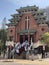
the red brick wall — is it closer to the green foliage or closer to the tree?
the green foliage

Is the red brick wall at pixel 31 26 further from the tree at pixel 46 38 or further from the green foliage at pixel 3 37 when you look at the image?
the tree at pixel 46 38

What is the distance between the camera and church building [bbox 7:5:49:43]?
6269cm

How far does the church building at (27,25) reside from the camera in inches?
2468

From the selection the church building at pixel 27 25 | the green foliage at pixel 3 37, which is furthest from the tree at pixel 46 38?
the green foliage at pixel 3 37

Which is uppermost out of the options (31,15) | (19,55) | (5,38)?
(31,15)

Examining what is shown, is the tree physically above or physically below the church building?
below

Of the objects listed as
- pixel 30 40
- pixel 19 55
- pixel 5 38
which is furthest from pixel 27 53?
pixel 5 38

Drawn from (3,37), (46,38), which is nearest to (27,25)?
(3,37)

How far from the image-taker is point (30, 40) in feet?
208

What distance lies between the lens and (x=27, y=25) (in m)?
64.5

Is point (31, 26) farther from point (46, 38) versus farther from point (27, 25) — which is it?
point (46, 38)

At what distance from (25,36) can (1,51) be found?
749 cm

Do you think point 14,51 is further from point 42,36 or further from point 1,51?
point 42,36

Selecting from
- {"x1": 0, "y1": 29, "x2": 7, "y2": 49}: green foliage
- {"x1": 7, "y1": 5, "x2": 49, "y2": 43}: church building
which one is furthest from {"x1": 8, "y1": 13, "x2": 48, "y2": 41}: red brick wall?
{"x1": 0, "y1": 29, "x2": 7, "y2": 49}: green foliage
